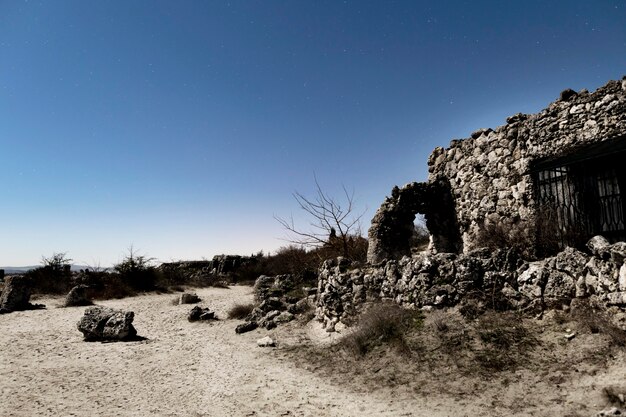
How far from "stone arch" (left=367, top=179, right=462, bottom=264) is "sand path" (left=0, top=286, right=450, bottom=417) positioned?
4308 millimetres

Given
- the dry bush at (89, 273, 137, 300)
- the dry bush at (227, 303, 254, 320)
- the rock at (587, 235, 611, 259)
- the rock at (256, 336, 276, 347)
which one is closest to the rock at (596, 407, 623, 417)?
the rock at (587, 235, 611, 259)

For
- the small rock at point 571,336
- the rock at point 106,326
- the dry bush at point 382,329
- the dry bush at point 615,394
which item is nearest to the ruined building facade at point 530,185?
the small rock at point 571,336

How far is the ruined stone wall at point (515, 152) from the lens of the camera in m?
7.96

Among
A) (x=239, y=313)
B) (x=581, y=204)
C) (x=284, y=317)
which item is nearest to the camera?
(x=581, y=204)

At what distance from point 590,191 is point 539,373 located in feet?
17.4

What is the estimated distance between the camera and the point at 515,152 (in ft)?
32.1

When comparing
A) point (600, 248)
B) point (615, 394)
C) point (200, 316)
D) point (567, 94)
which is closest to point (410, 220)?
point (567, 94)

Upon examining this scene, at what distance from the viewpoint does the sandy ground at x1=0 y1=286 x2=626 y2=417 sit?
4.71 m

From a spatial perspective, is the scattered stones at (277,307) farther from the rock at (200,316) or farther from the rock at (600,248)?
the rock at (600,248)

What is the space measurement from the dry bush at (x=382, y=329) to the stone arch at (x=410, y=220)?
3529 millimetres

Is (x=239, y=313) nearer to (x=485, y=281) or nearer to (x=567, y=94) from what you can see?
(x=485, y=281)

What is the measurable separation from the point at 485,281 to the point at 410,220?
4772 millimetres

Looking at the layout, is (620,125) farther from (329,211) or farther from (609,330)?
(329,211)

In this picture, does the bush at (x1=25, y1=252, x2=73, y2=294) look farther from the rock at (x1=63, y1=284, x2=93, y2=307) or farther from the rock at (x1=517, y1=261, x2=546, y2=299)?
the rock at (x1=517, y1=261, x2=546, y2=299)
